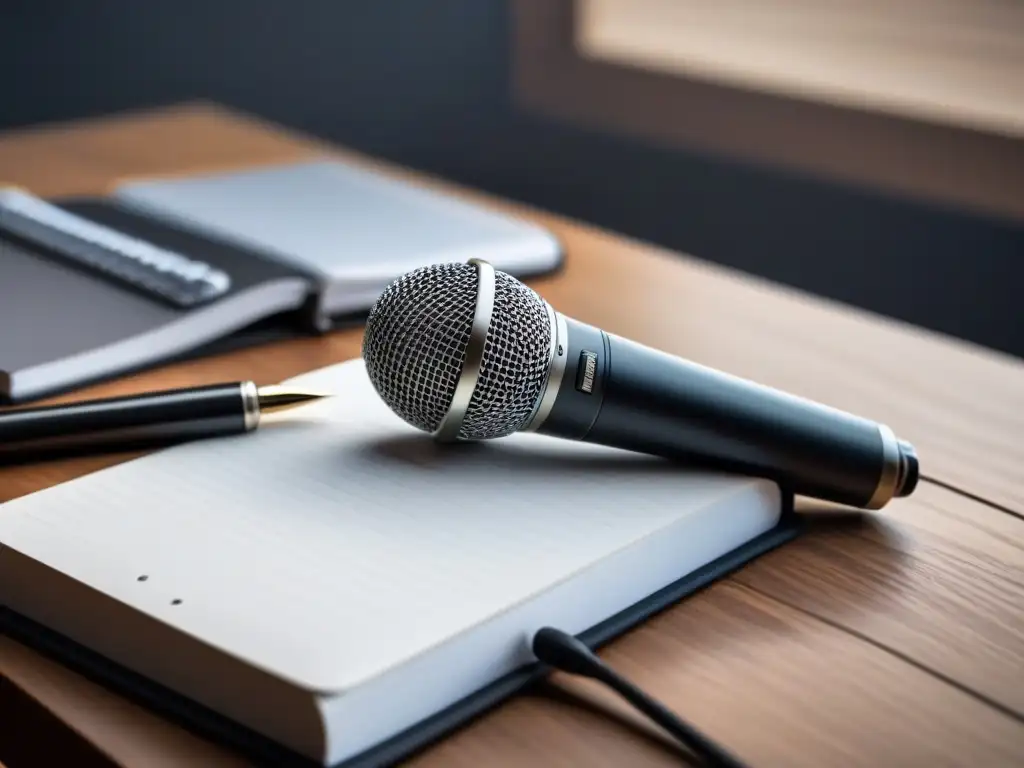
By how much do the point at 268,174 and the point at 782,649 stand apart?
784 mm

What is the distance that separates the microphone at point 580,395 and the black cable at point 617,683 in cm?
12

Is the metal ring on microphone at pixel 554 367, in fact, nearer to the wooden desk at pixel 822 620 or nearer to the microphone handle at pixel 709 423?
the microphone handle at pixel 709 423

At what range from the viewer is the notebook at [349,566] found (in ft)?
1.56

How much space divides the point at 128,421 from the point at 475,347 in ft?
0.67

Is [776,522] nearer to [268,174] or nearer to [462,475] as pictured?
[462,475]

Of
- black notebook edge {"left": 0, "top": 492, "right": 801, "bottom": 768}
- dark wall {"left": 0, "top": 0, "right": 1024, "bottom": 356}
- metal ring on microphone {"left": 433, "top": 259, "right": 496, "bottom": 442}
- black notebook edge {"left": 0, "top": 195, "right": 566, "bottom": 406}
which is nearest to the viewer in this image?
black notebook edge {"left": 0, "top": 492, "right": 801, "bottom": 768}

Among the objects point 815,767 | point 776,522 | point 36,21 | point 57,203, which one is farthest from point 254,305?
point 36,21

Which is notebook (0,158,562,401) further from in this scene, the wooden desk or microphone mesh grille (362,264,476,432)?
microphone mesh grille (362,264,476,432)

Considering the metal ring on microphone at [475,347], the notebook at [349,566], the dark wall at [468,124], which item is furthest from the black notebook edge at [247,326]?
the dark wall at [468,124]

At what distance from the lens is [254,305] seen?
0.87 metres

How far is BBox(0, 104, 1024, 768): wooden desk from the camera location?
0.50m

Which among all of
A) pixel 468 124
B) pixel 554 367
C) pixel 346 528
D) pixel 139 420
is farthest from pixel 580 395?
pixel 468 124

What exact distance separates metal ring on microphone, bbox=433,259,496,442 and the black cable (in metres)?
0.12

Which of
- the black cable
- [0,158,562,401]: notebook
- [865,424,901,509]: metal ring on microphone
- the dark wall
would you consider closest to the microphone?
[865,424,901,509]: metal ring on microphone
